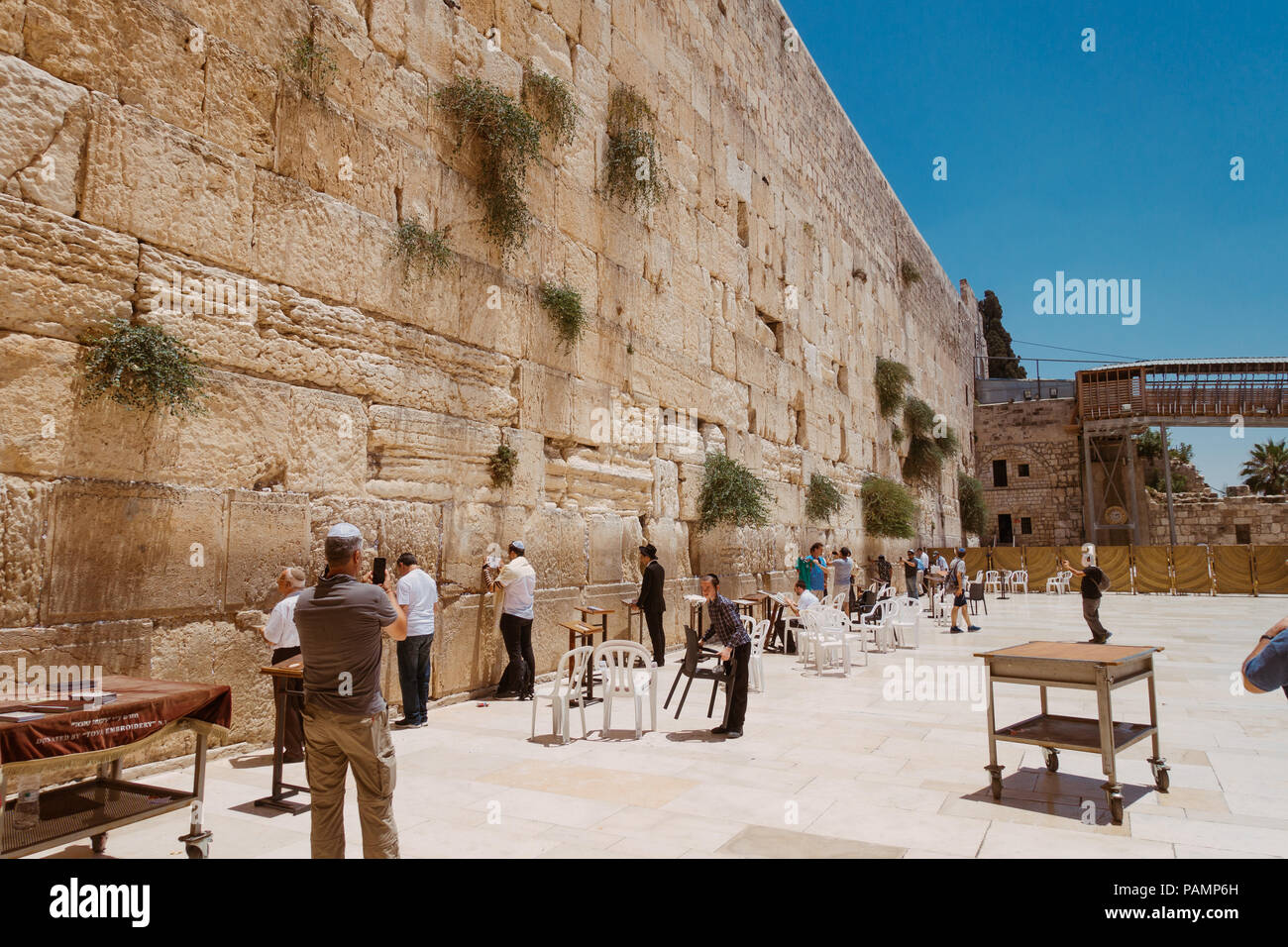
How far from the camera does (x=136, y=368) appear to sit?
4410 millimetres

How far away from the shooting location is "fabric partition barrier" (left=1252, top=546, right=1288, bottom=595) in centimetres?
1904

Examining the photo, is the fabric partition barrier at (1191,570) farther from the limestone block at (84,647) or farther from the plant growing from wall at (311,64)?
the limestone block at (84,647)

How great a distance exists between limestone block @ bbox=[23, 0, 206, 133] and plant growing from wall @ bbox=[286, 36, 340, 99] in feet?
A: 2.20

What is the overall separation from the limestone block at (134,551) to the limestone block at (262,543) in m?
0.07

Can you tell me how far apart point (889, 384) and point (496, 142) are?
1211 cm

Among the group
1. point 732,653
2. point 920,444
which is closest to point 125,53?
point 732,653

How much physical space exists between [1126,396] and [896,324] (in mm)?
14848

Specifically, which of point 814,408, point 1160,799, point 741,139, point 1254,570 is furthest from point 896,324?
point 1160,799

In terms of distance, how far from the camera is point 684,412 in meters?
10.0

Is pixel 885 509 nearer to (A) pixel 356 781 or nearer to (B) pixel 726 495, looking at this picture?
(B) pixel 726 495

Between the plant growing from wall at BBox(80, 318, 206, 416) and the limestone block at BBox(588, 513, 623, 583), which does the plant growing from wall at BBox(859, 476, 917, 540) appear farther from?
the plant growing from wall at BBox(80, 318, 206, 416)

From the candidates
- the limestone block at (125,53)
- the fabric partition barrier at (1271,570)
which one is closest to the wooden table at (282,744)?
the limestone block at (125,53)

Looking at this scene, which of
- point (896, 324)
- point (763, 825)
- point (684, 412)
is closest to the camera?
point (763, 825)
